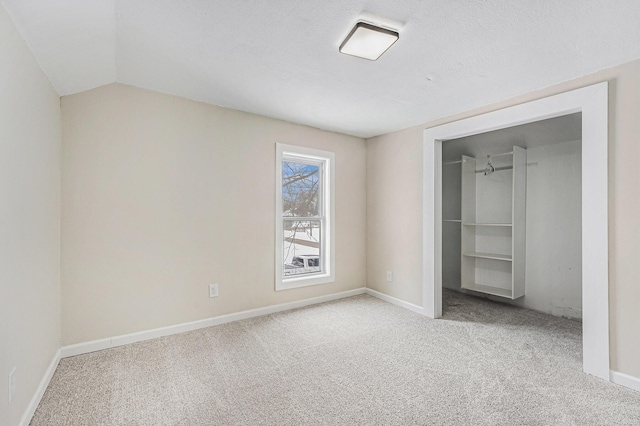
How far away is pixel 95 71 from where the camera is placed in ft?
7.41

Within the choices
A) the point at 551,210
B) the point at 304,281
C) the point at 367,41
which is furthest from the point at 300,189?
the point at 551,210

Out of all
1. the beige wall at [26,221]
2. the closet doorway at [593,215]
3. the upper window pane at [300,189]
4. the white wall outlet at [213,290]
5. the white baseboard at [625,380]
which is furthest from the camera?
the upper window pane at [300,189]

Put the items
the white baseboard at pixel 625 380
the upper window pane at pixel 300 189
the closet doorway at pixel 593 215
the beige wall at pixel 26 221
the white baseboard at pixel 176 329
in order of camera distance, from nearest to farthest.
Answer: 1. the beige wall at pixel 26 221
2. the white baseboard at pixel 625 380
3. the closet doorway at pixel 593 215
4. the white baseboard at pixel 176 329
5. the upper window pane at pixel 300 189

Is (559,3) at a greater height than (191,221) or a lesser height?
greater

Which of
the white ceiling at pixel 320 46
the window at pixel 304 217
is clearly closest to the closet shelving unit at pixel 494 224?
the white ceiling at pixel 320 46

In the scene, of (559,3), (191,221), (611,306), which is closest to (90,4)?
(191,221)

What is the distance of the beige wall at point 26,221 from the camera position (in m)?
1.45

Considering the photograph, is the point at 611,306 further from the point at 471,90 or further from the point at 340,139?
the point at 340,139

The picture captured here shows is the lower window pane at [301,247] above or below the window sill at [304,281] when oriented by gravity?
above

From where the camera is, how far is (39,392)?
6.07 ft

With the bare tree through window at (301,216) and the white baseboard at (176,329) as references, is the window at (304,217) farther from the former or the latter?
the white baseboard at (176,329)

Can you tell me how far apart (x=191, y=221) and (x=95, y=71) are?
1.43 m

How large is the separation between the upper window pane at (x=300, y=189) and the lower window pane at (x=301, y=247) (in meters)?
0.14

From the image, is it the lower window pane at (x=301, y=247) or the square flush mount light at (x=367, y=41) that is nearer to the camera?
the square flush mount light at (x=367, y=41)
